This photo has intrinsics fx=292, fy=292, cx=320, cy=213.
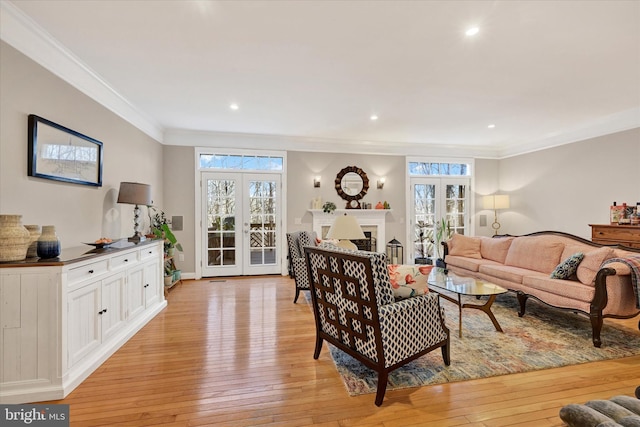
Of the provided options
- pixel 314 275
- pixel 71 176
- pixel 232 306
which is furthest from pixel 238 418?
pixel 71 176

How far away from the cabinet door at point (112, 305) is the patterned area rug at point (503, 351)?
2.06m

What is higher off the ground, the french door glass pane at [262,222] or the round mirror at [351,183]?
the round mirror at [351,183]

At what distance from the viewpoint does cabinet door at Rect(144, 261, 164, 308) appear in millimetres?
3492

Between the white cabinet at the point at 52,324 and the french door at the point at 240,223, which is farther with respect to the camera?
the french door at the point at 240,223

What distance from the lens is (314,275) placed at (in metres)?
2.53

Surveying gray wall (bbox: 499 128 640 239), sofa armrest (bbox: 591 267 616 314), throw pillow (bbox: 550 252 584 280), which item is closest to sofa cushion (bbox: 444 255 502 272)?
throw pillow (bbox: 550 252 584 280)

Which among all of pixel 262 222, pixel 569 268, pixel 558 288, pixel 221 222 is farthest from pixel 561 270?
pixel 221 222

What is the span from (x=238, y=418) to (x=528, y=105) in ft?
16.4

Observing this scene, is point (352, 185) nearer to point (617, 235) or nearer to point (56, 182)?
point (617, 235)

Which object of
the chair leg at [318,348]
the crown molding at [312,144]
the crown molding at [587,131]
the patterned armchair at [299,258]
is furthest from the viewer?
the crown molding at [312,144]

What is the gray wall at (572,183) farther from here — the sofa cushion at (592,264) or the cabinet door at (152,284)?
the cabinet door at (152,284)

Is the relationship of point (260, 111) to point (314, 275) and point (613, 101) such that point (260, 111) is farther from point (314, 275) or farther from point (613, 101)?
point (613, 101)

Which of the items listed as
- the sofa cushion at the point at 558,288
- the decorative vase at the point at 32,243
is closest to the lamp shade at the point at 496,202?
the sofa cushion at the point at 558,288

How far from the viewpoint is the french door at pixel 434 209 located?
6590 millimetres
